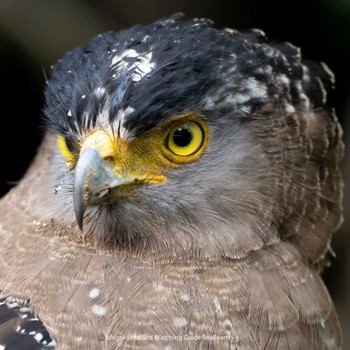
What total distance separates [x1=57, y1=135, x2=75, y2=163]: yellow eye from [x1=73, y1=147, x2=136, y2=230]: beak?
30 cm

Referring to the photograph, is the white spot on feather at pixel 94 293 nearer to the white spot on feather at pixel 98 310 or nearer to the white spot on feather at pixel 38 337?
the white spot on feather at pixel 98 310

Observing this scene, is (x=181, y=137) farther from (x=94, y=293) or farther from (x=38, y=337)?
(x=38, y=337)

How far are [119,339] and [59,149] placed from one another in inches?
37.0

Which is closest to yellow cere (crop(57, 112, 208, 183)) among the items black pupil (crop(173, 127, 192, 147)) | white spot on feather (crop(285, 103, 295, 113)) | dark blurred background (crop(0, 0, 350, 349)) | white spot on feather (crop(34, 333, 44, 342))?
black pupil (crop(173, 127, 192, 147))

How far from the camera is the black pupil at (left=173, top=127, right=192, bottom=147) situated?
2893 mm

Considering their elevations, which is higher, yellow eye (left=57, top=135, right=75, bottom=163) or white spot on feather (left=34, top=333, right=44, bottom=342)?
yellow eye (left=57, top=135, right=75, bottom=163)

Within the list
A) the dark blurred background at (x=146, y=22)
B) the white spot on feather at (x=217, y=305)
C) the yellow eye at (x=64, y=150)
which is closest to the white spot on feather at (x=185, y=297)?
the white spot on feather at (x=217, y=305)

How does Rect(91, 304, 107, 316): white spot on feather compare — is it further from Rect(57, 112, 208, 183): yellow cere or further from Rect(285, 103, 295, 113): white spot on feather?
Rect(285, 103, 295, 113): white spot on feather

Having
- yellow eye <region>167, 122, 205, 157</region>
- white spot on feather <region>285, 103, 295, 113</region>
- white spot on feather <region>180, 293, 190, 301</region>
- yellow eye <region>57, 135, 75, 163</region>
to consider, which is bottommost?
white spot on feather <region>180, 293, 190, 301</region>

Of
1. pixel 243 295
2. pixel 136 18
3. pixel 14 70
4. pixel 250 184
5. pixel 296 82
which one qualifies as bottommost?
pixel 14 70

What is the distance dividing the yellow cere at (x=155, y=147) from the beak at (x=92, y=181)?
31 mm

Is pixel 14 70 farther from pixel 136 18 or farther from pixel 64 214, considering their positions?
pixel 64 214

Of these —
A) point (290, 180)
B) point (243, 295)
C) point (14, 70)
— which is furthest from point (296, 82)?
point (14, 70)

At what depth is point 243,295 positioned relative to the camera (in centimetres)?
289
